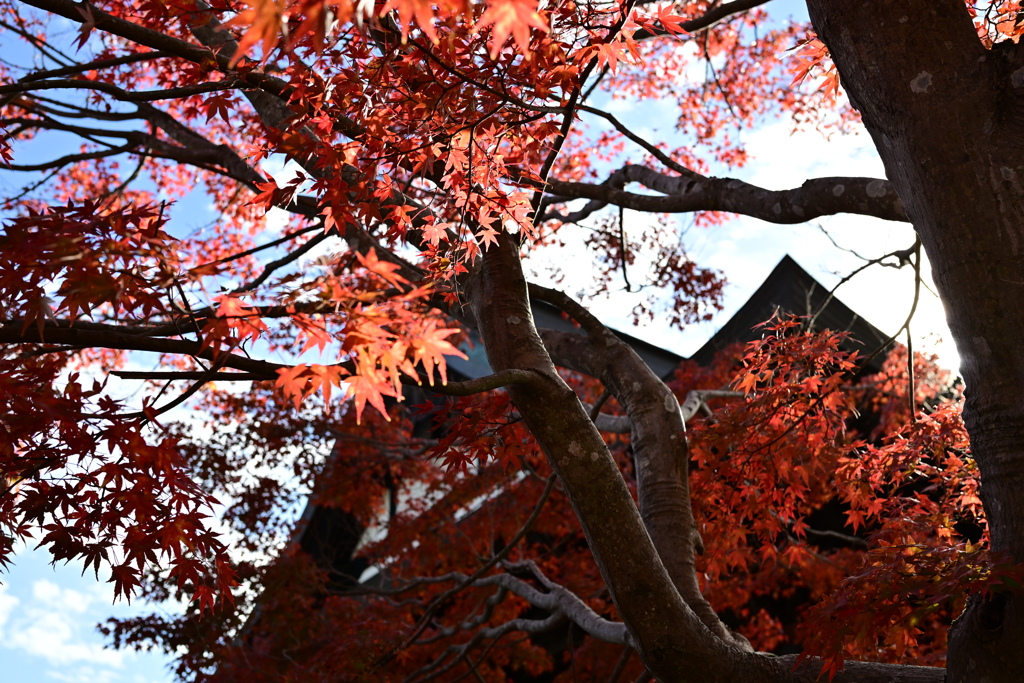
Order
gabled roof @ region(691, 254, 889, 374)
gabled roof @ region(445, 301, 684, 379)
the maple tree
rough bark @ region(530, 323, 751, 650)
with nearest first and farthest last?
1. the maple tree
2. rough bark @ region(530, 323, 751, 650)
3. gabled roof @ region(691, 254, 889, 374)
4. gabled roof @ region(445, 301, 684, 379)

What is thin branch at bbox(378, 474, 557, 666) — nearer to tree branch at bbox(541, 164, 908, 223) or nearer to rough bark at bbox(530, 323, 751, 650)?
rough bark at bbox(530, 323, 751, 650)

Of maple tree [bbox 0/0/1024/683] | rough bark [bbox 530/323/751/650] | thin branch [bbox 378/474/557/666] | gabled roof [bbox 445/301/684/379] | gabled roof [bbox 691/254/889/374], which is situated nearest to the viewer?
maple tree [bbox 0/0/1024/683]

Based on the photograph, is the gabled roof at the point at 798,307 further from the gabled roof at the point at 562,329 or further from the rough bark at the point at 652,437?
the rough bark at the point at 652,437

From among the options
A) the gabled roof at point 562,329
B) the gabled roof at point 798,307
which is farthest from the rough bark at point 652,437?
the gabled roof at point 562,329

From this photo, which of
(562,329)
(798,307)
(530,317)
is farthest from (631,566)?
(562,329)

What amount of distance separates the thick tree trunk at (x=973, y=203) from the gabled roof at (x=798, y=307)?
20.6 ft

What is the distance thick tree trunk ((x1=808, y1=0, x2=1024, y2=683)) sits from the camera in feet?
8.27

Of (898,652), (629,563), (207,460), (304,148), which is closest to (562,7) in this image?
(304,148)

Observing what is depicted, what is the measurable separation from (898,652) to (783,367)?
6.78 ft

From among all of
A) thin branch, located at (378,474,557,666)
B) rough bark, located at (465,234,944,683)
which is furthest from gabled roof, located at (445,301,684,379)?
rough bark, located at (465,234,944,683)

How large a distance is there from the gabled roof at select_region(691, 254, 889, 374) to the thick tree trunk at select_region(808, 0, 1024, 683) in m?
6.28

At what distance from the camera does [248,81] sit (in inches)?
148

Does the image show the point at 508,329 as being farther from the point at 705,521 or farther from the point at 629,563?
the point at 705,521

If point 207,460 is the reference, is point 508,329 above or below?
above
